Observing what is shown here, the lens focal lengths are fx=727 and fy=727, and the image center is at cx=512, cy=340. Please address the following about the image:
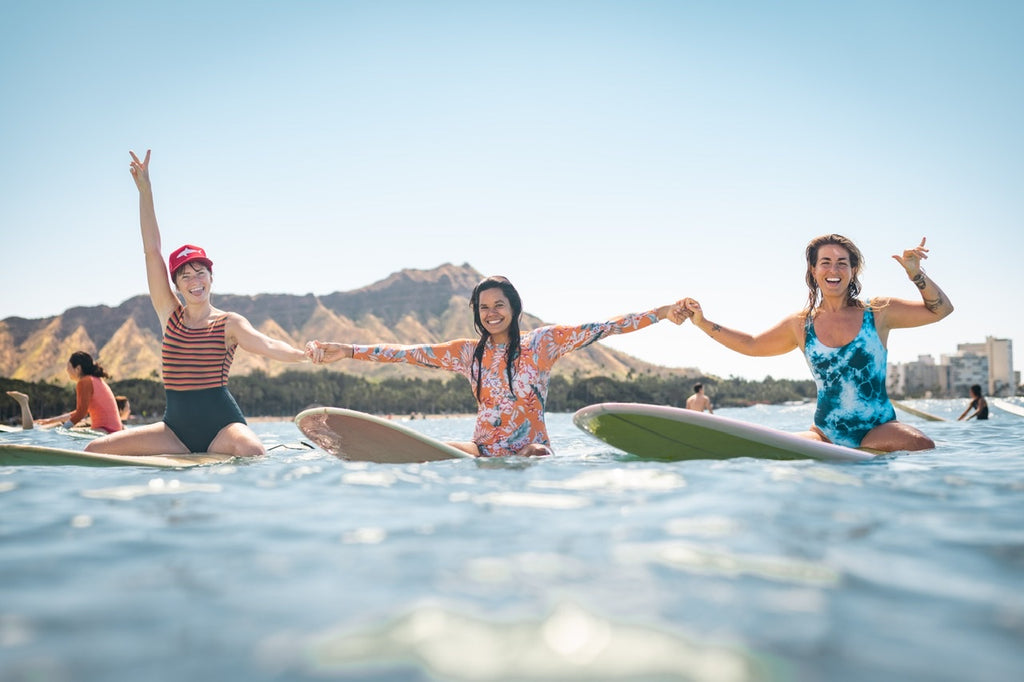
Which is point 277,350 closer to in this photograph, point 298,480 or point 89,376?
point 298,480

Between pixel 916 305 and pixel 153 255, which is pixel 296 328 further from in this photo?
pixel 916 305

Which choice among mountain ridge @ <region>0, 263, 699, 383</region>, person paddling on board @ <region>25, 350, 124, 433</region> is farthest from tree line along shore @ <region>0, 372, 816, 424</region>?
person paddling on board @ <region>25, 350, 124, 433</region>

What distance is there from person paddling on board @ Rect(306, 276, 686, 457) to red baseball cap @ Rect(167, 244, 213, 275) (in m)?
1.11

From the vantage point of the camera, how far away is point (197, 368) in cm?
567

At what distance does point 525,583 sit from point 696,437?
3.20 metres

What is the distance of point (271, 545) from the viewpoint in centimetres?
238

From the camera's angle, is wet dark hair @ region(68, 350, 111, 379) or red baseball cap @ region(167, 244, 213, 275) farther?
wet dark hair @ region(68, 350, 111, 379)

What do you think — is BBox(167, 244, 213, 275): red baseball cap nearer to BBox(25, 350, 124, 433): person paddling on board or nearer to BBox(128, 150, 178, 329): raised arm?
BBox(128, 150, 178, 329): raised arm

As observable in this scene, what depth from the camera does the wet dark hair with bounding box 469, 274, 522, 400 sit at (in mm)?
5707

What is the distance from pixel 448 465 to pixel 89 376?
7610 millimetres

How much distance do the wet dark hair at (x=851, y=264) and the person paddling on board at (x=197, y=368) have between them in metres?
4.05

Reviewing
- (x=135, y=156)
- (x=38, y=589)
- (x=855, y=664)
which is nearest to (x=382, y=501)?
(x=38, y=589)

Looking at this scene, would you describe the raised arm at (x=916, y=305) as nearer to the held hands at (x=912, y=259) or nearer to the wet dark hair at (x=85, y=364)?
the held hands at (x=912, y=259)

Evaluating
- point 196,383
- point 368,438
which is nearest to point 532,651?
point 368,438
